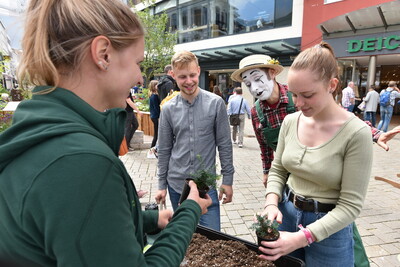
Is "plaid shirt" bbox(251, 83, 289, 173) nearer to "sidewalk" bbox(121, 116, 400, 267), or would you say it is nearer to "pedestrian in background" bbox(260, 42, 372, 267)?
"pedestrian in background" bbox(260, 42, 372, 267)

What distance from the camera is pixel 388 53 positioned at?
11570 mm

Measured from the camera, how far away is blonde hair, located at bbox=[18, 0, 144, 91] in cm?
75

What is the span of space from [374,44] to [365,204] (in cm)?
1036

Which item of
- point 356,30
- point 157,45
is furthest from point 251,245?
point 157,45

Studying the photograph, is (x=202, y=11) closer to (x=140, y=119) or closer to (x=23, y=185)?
(x=140, y=119)

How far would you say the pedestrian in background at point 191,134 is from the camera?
2346 mm

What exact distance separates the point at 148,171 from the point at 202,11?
56.3 feet

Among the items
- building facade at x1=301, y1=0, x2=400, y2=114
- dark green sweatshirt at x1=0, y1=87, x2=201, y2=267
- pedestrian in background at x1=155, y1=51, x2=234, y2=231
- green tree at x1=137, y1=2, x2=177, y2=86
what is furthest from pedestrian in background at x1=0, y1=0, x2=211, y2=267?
green tree at x1=137, y1=2, x2=177, y2=86

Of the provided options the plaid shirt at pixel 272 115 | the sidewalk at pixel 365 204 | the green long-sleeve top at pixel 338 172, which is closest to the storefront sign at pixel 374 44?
the sidewalk at pixel 365 204

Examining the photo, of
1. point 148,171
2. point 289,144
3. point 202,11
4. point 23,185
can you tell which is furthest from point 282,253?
point 202,11

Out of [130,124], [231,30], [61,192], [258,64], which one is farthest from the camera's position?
[231,30]

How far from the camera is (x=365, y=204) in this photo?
4.23m

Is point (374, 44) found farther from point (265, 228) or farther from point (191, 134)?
point (265, 228)

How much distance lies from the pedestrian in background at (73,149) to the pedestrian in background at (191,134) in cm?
144
